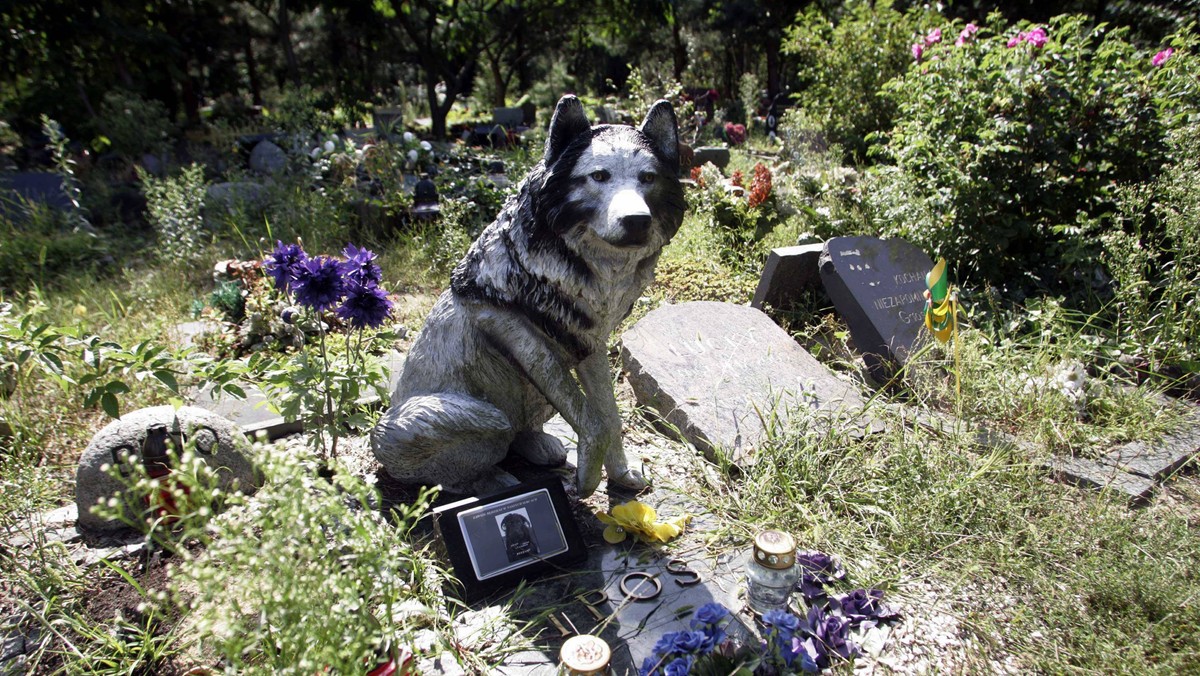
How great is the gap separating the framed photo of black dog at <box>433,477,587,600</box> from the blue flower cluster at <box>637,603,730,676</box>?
1.85 feet

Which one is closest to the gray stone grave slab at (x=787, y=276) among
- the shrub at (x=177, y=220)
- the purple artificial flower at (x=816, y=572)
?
the purple artificial flower at (x=816, y=572)

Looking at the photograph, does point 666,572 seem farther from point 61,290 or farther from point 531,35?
point 531,35

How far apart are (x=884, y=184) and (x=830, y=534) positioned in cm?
404

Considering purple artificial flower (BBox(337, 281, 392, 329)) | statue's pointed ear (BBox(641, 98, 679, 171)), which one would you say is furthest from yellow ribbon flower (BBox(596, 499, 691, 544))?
statue's pointed ear (BBox(641, 98, 679, 171))

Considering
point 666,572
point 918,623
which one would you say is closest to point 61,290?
point 666,572

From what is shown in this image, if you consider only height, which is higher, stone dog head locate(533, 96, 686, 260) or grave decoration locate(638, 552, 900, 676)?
stone dog head locate(533, 96, 686, 260)

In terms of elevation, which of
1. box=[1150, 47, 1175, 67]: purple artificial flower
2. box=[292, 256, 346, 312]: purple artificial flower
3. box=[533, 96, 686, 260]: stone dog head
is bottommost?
box=[292, 256, 346, 312]: purple artificial flower

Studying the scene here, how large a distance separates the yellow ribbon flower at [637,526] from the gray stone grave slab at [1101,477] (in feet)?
6.51

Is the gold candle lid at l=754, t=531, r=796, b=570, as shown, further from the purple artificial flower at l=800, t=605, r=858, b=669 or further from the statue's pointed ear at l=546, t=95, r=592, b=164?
the statue's pointed ear at l=546, t=95, r=592, b=164

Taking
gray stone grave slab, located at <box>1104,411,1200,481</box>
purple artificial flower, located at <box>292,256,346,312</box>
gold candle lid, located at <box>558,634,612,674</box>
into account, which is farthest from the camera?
gray stone grave slab, located at <box>1104,411,1200,481</box>

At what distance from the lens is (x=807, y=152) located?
8.86 m

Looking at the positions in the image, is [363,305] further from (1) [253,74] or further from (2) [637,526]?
(1) [253,74]

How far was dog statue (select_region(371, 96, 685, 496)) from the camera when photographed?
2162 millimetres

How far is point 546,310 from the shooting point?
2369 mm
